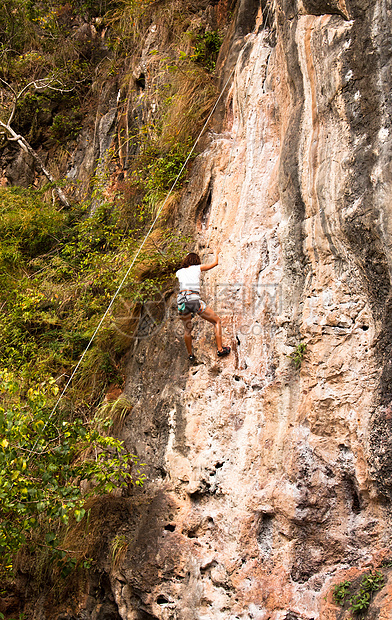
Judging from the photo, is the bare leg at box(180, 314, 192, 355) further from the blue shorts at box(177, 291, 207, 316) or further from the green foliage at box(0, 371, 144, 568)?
the green foliage at box(0, 371, 144, 568)

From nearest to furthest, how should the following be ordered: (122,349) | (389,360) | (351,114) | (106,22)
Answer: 1. (389,360)
2. (351,114)
3. (122,349)
4. (106,22)

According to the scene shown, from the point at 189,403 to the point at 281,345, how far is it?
125 cm

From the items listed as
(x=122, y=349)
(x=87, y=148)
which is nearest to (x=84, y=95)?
(x=87, y=148)

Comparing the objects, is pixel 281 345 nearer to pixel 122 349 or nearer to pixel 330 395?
pixel 330 395

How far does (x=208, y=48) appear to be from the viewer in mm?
9180

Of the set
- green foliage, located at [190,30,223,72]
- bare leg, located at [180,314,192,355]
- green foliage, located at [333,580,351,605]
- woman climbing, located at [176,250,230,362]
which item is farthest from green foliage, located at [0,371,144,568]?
green foliage, located at [190,30,223,72]

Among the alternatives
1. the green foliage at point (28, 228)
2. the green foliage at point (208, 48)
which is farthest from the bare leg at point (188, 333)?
the green foliage at point (208, 48)

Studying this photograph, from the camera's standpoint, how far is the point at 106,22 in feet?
39.2

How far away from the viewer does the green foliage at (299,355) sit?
517 centimetres

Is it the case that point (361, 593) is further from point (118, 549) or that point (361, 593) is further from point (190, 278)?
point (190, 278)

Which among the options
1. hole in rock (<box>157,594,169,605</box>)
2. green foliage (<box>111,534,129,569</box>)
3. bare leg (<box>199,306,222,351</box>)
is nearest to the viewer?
Result: hole in rock (<box>157,594,169,605</box>)

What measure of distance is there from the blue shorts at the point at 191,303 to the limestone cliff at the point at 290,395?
1.27 feet

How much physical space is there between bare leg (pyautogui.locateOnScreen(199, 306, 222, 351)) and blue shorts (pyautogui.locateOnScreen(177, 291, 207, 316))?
0.19ft

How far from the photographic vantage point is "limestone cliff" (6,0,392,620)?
15.0ft
